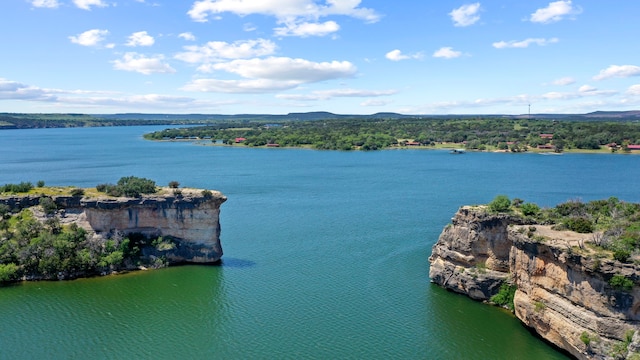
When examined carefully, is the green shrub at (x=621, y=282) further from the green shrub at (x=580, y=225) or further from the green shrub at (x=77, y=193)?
the green shrub at (x=77, y=193)

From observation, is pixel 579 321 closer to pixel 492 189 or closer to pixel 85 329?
pixel 85 329

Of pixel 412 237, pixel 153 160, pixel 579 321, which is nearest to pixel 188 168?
pixel 153 160

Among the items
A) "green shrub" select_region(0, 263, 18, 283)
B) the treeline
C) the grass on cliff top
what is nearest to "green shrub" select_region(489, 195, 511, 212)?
the grass on cliff top

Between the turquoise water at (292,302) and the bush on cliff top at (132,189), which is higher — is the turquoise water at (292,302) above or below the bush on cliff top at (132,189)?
below

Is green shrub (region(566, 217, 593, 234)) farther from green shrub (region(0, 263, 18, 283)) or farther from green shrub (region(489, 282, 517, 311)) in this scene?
green shrub (region(0, 263, 18, 283))

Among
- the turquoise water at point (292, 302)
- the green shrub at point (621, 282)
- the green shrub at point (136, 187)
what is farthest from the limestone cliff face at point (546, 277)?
the green shrub at point (136, 187)

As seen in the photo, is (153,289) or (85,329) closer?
(85,329)
